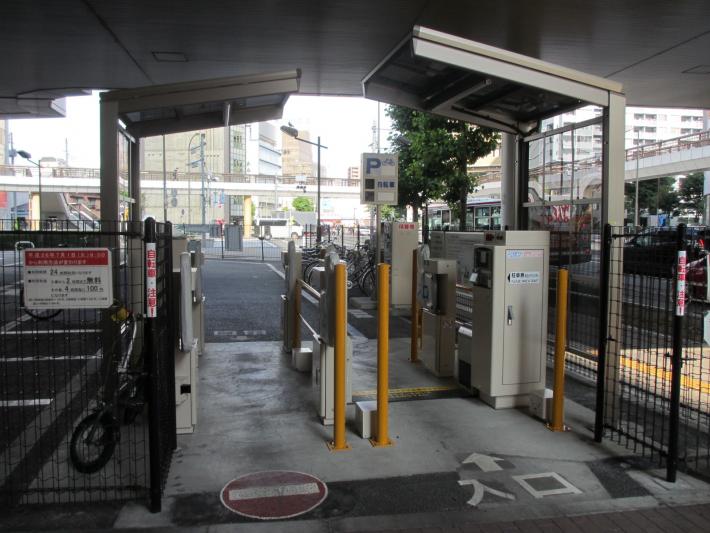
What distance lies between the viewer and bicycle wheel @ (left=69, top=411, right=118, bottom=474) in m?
3.88

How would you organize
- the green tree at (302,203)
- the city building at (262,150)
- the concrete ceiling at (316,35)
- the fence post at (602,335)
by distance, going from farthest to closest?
the city building at (262,150) → the green tree at (302,203) → the concrete ceiling at (316,35) → the fence post at (602,335)

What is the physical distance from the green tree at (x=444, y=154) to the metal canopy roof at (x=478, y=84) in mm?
5789

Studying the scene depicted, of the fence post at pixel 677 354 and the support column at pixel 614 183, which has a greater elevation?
the support column at pixel 614 183

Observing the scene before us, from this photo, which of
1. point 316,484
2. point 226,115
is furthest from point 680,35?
point 316,484

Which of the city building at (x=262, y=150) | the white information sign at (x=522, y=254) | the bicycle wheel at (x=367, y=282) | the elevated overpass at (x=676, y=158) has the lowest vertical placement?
the bicycle wheel at (x=367, y=282)

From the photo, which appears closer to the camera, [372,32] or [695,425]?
[695,425]

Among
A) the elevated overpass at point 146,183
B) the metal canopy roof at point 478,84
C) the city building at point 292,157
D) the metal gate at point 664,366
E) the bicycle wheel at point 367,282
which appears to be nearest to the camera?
the metal gate at point 664,366

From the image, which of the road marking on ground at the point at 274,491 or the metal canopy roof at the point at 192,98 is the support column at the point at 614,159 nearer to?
the metal canopy roof at the point at 192,98

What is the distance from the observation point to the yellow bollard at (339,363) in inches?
174

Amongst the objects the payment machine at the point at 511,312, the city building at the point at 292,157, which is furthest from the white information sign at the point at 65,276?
the city building at the point at 292,157

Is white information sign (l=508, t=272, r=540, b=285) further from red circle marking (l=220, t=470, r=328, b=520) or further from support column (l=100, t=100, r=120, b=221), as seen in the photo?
support column (l=100, t=100, r=120, b=221)

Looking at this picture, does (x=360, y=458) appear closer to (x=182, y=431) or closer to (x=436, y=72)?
(x=182, y=431)

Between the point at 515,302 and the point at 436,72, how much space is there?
2567 millimetres

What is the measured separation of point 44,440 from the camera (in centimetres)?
466
